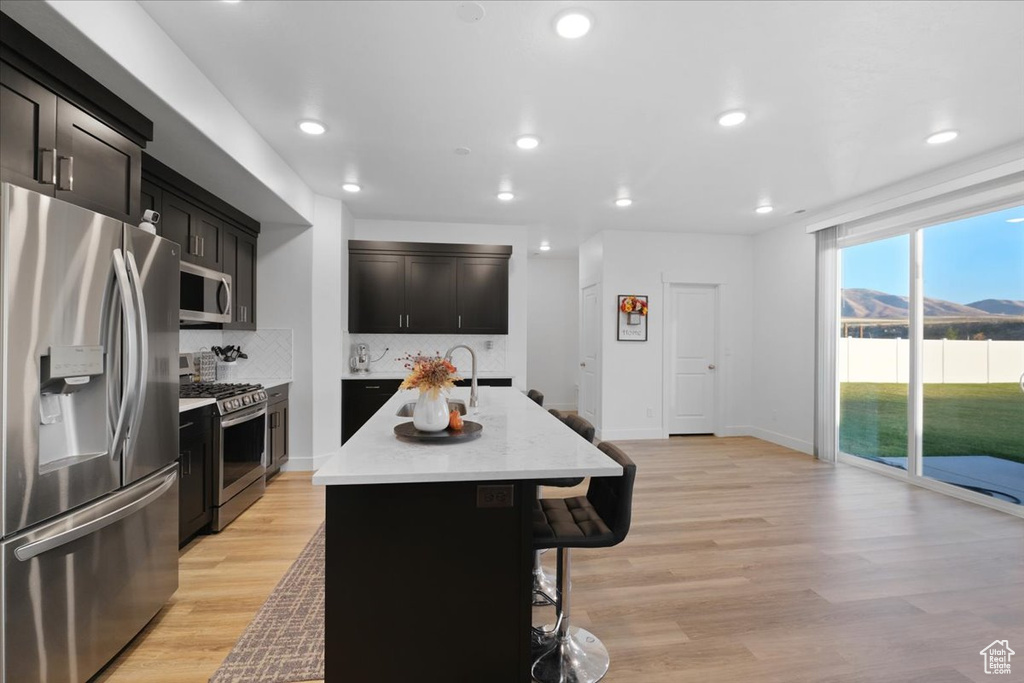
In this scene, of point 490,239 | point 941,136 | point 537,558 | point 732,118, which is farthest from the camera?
point 490,239

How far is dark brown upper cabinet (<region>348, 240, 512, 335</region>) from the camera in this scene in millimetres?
5266

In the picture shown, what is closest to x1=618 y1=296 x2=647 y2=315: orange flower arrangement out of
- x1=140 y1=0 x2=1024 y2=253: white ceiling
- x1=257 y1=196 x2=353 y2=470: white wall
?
x1=140 y1=0 x2=1024 y2=253: white ceiling

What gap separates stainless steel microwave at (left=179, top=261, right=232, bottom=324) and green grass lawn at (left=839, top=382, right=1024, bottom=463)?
634 centimetres

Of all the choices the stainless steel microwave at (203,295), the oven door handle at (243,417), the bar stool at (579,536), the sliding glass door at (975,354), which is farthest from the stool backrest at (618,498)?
the sliding glass door at (975,354)

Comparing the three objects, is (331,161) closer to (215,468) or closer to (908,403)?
(215,468)

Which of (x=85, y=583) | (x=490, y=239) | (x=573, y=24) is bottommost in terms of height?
(x=85, y=583)

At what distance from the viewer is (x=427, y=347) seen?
560 centimetres

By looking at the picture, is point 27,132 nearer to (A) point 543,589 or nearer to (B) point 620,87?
(B) point 620,87

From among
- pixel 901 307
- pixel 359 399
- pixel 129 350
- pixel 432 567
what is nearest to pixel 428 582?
pixel 432 567

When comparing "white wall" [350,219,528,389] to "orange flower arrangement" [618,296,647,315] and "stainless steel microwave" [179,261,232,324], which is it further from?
"stainless steel microwave" [179,261,232,324]

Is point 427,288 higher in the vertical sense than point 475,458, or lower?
higher

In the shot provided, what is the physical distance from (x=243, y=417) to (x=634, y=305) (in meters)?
4.68

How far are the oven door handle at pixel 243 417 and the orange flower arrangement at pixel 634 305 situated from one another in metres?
4.37

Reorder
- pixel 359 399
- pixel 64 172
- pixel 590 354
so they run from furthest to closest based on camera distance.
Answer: pixel 590 354 → pixel 359 399 → pixel 64 172
